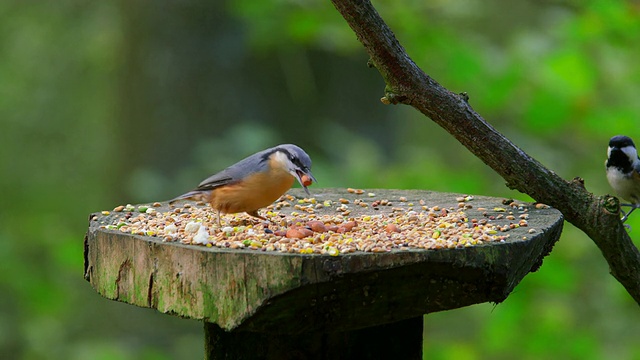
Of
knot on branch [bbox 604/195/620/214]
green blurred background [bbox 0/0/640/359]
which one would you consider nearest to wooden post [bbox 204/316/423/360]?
knot on branch [bbox 604/195/620/214]

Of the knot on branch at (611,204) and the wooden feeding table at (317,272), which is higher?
the knot on branch at (611,204)

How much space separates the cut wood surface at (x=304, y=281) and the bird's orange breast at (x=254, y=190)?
1.60ft

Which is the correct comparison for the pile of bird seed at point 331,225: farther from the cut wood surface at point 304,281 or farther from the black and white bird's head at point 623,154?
the black and white bird's head at point 623,154

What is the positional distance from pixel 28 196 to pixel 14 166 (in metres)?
0.45

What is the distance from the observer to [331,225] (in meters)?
2.78

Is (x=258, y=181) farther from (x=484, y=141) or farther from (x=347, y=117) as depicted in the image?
(x=347, y=117)

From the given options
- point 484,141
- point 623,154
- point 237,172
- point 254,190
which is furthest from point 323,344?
point 623,154

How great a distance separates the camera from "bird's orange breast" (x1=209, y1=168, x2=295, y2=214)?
2.81 meters

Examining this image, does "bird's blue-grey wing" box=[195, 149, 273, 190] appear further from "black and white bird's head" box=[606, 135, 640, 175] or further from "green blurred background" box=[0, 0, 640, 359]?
"green blurred background" box=[0, 0, 640, 359]

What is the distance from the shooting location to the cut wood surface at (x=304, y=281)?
2.05m

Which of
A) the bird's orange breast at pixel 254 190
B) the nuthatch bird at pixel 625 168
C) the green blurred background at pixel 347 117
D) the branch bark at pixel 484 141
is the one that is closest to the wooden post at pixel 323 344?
the bird's orange breast at pixel 254 190

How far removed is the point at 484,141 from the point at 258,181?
2.87ft

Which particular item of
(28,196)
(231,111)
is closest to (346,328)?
(231,111)

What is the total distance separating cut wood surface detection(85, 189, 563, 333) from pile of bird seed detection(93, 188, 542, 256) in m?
0.05
